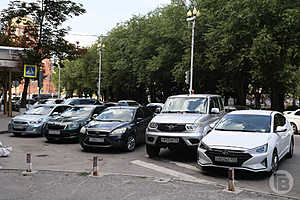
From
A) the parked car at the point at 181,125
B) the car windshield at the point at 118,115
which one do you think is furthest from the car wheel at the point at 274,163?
the car windshield at the point at 118,115

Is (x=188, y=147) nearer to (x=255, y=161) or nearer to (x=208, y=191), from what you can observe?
(x=255, y=161)

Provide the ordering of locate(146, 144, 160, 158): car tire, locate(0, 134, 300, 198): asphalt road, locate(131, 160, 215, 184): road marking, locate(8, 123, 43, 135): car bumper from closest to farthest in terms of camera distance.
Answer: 1. locate(131, 160, 215, 184): road marking
2. locate(0, 134, 300, 198): asphalt road
3. locate(146, 144, 160, 158): car tire
4. locate(8, 123, 43, 135): car bumper

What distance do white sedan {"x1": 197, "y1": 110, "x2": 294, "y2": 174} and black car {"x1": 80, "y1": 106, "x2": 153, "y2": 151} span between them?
11.4 ft

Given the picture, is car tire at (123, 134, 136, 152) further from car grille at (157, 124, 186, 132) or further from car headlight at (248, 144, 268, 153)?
car headlight at (248, 144, 268, 153)

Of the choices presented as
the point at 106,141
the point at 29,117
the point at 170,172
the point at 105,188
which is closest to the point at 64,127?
the point at 106,141

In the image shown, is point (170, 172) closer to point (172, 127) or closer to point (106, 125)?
point (172, 127)

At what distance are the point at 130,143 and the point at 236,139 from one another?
179 inches

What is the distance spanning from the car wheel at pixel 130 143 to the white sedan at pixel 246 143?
3.46 metres

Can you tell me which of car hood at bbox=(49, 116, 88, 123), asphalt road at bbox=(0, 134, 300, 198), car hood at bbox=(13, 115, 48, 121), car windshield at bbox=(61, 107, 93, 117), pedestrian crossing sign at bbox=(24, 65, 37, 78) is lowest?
asphalt road at bbox=(0, 134, 300, 198)

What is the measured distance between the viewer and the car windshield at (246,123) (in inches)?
340

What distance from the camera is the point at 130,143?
38.1 feet

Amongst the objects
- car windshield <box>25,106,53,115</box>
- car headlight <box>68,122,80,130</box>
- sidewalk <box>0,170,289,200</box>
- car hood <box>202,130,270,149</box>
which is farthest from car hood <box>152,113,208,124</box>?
car windshield <box>25,106,53,115</box>

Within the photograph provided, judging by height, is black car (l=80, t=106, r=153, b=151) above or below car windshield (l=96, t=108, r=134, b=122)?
below

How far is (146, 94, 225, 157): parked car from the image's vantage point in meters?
9.59
